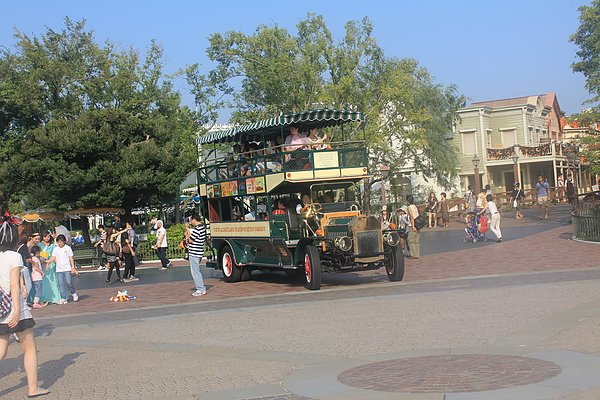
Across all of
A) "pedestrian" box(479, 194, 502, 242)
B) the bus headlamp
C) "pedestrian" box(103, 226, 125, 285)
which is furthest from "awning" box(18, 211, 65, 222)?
the bus headlamp

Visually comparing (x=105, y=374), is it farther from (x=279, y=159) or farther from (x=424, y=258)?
(x=424, y=258)

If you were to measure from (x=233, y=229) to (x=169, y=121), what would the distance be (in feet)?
74.7

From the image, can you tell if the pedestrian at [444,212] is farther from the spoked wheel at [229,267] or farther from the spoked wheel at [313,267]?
the spoked wheel at [313,267]

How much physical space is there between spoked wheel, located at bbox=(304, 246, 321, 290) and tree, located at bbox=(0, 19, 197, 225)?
2117 cm

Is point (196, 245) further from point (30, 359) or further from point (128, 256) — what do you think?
point (30, 359)

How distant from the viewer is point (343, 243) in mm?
16828

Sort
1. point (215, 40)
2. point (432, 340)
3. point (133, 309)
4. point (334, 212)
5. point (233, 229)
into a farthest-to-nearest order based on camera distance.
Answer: point (215, 40) < point (233, 229) < point (334, 212) < point (133, 309) < point (432, 340)

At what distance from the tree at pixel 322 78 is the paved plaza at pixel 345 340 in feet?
71.9

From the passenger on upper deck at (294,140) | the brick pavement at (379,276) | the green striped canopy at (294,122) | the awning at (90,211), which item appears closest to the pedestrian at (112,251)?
the brick pavement at (379,276)

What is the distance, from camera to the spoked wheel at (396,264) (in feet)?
58.6

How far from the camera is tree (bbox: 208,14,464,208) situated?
40.4 m

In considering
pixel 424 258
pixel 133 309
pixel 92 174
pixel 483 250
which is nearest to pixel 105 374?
pixel 133 309

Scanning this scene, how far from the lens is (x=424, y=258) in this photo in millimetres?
23781

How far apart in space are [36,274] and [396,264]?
24.8 feet
